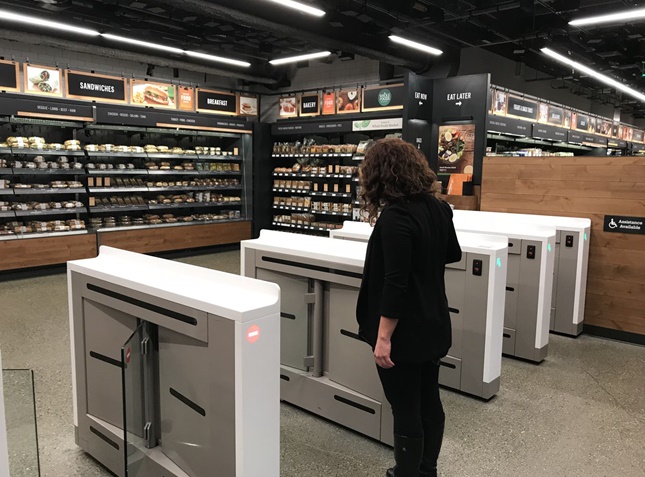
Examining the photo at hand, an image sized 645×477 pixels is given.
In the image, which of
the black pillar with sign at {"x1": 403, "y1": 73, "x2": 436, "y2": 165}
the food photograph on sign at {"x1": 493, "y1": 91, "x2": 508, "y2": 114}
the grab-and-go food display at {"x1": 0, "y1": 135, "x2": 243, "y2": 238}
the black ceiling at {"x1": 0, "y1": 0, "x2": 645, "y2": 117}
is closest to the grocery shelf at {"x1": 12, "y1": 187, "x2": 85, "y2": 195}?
the grab-and-go food display at {"x1": 0, "y1": 135, "x2": 243, "y2": 238}

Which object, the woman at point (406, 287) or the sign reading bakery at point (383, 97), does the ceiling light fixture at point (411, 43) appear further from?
the woman at point (406, 287)

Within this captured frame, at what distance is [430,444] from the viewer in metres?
2.39

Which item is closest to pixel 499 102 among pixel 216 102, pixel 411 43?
pixel 411 43

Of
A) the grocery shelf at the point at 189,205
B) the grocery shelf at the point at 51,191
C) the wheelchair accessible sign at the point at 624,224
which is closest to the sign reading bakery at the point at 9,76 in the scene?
the grocery shelf at the point at 51,191

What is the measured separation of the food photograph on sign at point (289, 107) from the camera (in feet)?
33.9

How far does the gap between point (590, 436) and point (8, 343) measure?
16.0 feet

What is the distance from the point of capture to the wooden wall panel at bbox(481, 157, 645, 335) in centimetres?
506

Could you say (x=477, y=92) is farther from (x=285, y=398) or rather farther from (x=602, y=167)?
(x=285, y=398)

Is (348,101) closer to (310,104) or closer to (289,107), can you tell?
(310,104)

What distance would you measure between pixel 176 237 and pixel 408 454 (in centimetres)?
784

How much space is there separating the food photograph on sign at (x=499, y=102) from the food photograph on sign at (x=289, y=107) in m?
3.90

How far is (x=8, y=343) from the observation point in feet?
15.5

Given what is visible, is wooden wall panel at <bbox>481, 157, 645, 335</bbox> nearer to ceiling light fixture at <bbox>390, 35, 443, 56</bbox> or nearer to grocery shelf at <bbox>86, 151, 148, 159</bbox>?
ceiling light fixture at <bbox>390, 35, 443, 56</bbox>

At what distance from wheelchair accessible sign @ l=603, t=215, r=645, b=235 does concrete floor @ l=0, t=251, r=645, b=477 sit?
1.18 m
